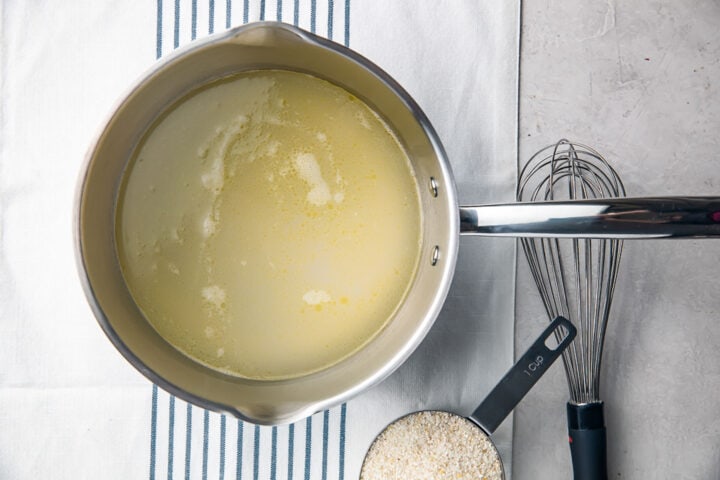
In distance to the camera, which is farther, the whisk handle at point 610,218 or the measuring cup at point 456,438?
the measuring cup at point 456,438

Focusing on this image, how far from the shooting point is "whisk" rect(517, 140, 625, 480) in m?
0.82

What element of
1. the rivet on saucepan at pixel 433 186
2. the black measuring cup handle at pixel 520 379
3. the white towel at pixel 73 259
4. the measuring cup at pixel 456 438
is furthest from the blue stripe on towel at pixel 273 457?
the rivet on saucepan at pixel 433 186

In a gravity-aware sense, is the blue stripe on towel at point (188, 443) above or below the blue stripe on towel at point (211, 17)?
below

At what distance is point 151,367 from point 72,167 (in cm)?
28

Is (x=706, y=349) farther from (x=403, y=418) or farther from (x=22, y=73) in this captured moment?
(x=22, y=73)

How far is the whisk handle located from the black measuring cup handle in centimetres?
18

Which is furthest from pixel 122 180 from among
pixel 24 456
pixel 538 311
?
pixel 538 311

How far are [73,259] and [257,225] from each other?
9.2 inches

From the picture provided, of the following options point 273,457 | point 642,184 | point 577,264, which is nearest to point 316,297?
point 273,457

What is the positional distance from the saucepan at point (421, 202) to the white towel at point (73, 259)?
8cm

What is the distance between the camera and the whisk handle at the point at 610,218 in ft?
2.01

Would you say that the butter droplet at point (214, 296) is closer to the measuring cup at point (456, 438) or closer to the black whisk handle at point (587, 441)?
the measuring cup at point (456, 438)

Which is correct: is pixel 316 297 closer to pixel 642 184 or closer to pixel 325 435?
pixel 325 435

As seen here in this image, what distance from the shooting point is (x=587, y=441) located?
2.65 feet
